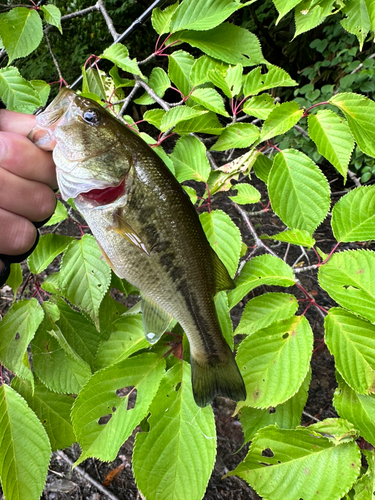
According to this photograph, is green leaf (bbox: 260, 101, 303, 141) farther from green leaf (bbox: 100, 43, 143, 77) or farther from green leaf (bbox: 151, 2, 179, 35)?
green leaf (bbox: 151, 2, 179, 35)

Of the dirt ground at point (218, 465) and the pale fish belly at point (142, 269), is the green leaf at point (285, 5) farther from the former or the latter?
the pale fish belly at point (142, 269)

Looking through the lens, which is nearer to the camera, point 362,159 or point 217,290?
point 217,290

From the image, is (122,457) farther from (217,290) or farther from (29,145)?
(29,145)

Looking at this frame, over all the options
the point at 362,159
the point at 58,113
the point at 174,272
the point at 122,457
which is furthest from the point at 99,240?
the point at 362,159

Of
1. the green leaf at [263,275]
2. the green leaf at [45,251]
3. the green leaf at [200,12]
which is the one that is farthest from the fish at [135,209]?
the green leaf at [200,12]

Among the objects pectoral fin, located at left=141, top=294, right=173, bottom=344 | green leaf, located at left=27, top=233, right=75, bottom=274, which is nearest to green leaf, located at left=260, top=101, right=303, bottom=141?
pectoral fin, located at left=141, top=294, right=173, bottom=344

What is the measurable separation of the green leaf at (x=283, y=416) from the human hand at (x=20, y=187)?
0.81 m

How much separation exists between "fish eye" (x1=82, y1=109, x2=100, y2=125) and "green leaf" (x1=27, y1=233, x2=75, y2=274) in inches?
16.9

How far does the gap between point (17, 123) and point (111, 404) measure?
29.7 inches

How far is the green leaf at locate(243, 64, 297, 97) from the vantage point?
1.25 m

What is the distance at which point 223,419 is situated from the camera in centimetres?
222

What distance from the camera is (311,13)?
137 centimetres

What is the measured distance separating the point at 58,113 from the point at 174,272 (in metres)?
0.46

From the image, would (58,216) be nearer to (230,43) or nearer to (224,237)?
(224,237)
